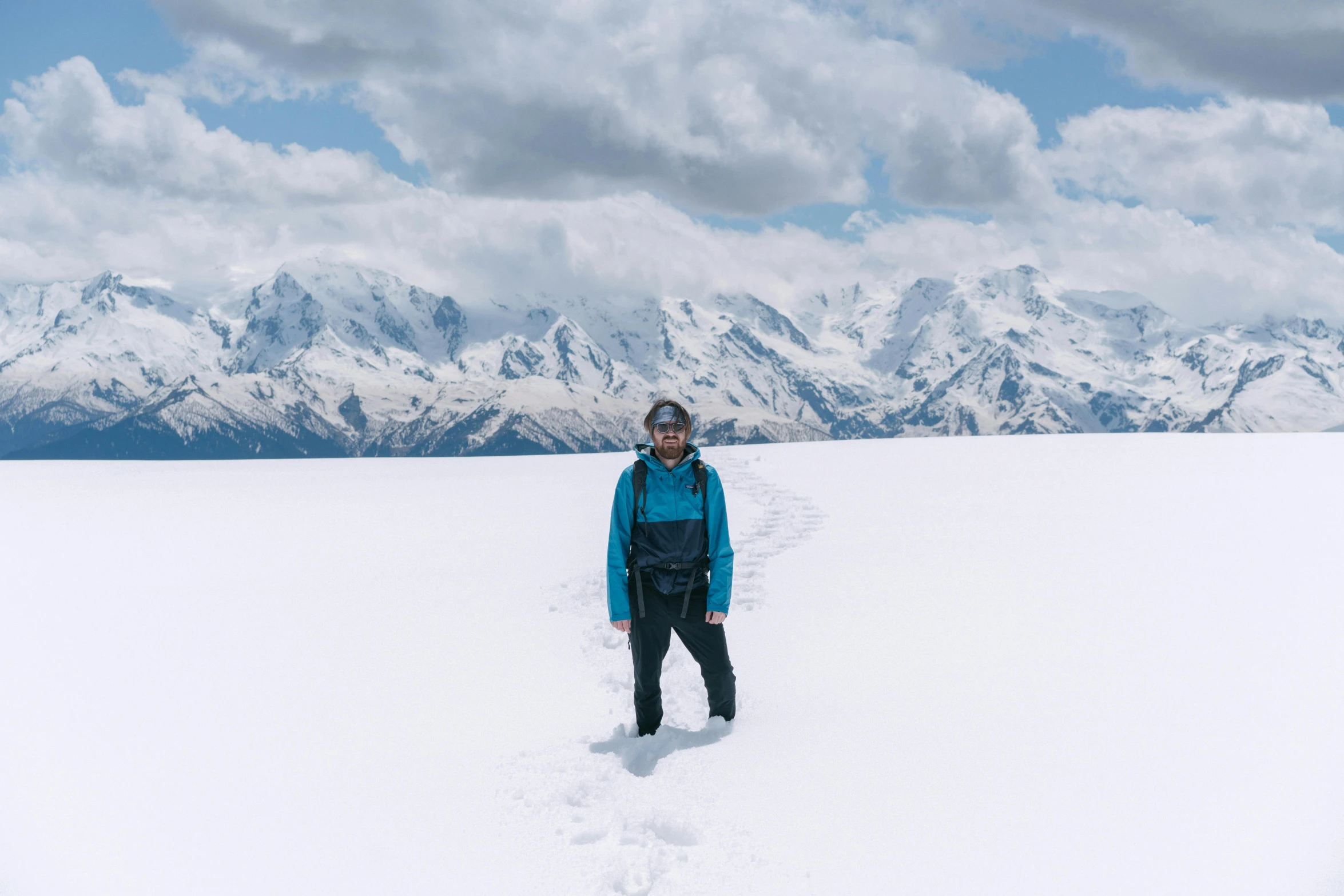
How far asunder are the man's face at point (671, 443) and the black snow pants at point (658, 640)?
1.04 m

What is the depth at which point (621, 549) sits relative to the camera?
7.01 m

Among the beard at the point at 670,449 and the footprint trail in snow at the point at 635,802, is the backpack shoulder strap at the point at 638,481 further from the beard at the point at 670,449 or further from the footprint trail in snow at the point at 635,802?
the footprint trail in snow at the point at 635,802

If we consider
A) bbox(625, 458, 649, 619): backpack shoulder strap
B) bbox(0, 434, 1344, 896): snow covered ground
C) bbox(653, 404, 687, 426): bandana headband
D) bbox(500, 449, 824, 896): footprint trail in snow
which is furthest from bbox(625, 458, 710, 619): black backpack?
bbox(0, 434, 1344, 896): snow covered ground

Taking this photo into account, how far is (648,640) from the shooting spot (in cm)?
709

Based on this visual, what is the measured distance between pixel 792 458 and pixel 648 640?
2762cm

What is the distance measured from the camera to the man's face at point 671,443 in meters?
6.83

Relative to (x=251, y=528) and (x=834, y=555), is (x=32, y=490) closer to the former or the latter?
(x=251, y=528)

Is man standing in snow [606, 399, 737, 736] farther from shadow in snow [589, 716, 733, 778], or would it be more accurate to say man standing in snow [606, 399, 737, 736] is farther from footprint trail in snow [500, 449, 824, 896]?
footprint trail in snow [500, 449, 824, 896]

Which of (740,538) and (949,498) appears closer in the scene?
(740,538)

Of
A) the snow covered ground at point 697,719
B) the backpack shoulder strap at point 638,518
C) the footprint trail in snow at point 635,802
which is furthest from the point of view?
the backpack shoulder strap at point 638,518

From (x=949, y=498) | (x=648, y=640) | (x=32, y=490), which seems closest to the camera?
(x=648, y=640)

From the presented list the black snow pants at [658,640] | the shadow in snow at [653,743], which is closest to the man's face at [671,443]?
the black snow pants at [658,640]

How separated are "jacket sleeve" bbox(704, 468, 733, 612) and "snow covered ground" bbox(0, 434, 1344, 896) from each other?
4.06ft

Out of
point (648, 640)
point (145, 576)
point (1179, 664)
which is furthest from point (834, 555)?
point (145, 576)
